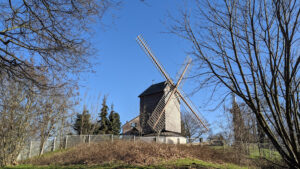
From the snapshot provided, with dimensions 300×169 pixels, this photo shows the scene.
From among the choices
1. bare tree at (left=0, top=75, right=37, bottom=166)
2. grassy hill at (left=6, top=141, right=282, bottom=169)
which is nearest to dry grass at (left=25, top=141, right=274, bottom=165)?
grassy hill at (left=6, top=141, right=282, bottom=169)

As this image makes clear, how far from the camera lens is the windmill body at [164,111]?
19734 millimetres

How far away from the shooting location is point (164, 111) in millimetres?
19766

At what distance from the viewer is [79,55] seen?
18.5ft

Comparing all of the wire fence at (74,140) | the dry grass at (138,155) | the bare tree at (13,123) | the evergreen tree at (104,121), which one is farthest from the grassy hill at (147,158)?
the evergreen tree at (104,121)

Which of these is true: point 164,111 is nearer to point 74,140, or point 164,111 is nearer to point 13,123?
point 74,140

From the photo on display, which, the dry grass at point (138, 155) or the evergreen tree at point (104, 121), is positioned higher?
the evergreen tree at point (104, 121)

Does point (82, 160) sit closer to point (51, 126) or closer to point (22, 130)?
point (22, 130)

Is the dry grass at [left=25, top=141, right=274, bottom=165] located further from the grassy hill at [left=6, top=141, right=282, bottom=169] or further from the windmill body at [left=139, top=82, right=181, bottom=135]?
the windmill body at [left=139, top=82, right=181, bottom=135]

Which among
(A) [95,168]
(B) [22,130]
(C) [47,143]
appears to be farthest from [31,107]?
(A) [95,168]

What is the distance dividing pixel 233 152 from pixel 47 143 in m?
15.5

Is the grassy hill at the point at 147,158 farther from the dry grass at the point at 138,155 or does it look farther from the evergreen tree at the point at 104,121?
the evergreen tree at the point at 104,121

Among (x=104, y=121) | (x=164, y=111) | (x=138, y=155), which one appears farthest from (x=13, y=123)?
(x=104, y=121)

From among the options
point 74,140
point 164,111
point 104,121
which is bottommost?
point 74,140

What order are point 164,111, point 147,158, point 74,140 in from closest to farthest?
point 147,158, point 164,111, point 74,140
